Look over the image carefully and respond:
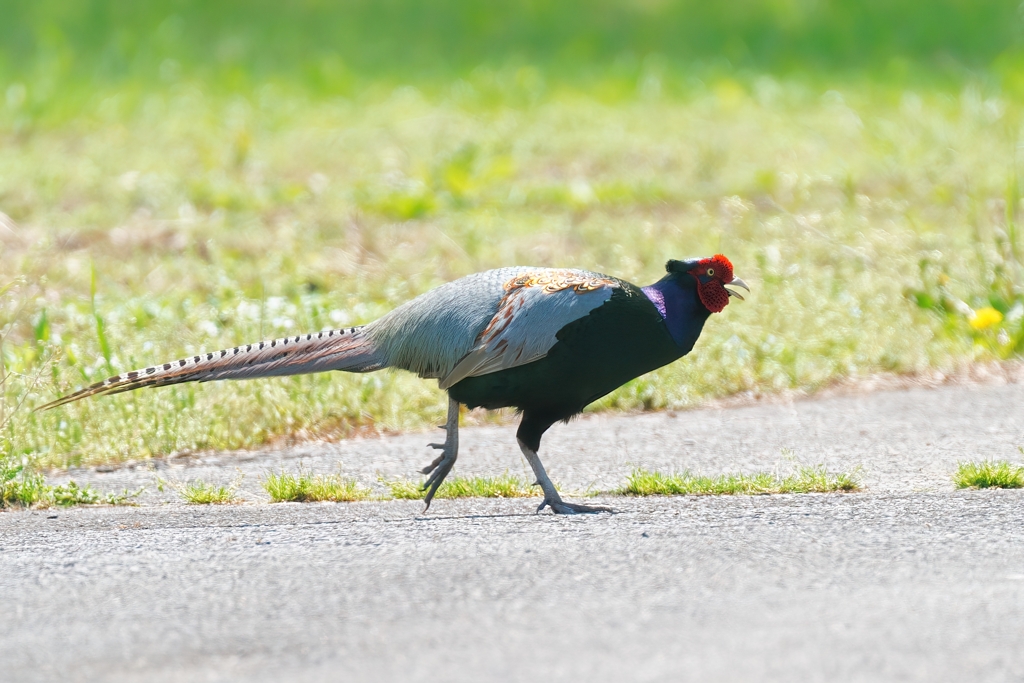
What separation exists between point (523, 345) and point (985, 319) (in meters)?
3.94

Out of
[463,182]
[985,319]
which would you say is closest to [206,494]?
[985,319]

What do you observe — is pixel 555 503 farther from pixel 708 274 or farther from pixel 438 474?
pixel 708 274

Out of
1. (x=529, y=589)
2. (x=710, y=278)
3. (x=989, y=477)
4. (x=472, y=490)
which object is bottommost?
(x=529, y=589)

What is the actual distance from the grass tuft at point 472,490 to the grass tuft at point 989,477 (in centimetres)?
176

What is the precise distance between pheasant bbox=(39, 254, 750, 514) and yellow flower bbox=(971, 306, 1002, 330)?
315cm

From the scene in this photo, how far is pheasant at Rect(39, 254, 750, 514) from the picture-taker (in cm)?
523

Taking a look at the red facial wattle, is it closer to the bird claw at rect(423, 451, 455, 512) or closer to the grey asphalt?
the grey asphalt

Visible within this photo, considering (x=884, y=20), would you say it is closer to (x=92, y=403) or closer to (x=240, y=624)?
(x=92, y=403)

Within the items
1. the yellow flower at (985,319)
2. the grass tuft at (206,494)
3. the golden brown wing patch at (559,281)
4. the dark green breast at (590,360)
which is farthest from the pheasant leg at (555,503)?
the yellow flower at (985,319)

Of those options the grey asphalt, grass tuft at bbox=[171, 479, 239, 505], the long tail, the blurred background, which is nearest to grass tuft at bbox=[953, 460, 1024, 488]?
the grey asphalt

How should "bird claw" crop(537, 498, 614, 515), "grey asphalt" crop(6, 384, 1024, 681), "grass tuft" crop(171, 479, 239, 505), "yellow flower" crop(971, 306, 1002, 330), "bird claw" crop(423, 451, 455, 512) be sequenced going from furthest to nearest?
"yellow flower" crop(971, 306, 1002, 330)
"grass tuft" crop(171, 479, 239, 505)
"bird claw" crop(423, 451, 455, 512)
"bird claw" crop(537, 498, 614, 515)
"grey asphalt" crop(6, 384, 1024, 681)

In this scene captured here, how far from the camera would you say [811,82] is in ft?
57.1

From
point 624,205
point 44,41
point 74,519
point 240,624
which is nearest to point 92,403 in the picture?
point 74,519

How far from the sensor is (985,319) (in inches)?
316
